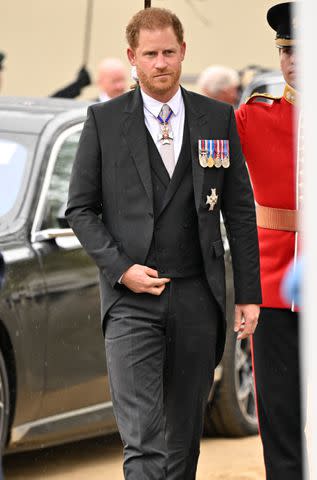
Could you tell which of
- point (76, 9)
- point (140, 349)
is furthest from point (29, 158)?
point (76, 9)

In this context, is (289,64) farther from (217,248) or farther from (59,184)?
(59,184)

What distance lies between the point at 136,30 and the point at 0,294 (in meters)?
2.06

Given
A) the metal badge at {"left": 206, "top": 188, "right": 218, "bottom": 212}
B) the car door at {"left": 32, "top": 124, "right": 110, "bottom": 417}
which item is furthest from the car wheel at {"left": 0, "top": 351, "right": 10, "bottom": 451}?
the metal badge at {"left": 206, "top": 188, "right": 218, "bottom": 212}

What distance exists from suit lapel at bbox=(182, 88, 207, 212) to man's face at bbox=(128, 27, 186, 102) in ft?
0.35

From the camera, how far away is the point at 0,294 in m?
6.48

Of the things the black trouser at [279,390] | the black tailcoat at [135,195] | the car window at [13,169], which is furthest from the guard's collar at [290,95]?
the car window at [13,169]

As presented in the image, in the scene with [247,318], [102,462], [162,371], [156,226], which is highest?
[156,226]

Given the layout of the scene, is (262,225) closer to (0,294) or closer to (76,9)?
(0,294)

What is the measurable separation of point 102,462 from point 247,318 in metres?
2.74

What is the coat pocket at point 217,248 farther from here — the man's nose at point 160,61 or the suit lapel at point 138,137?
the man's nose at point 160,61

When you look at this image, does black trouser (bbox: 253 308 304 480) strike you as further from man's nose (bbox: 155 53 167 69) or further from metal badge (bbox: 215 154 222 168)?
man's nose (bbox: 155 53 167 69)

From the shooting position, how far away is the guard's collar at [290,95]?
505 cm

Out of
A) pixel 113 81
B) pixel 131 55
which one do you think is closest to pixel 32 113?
pixel 131 55

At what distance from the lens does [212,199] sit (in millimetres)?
4766
